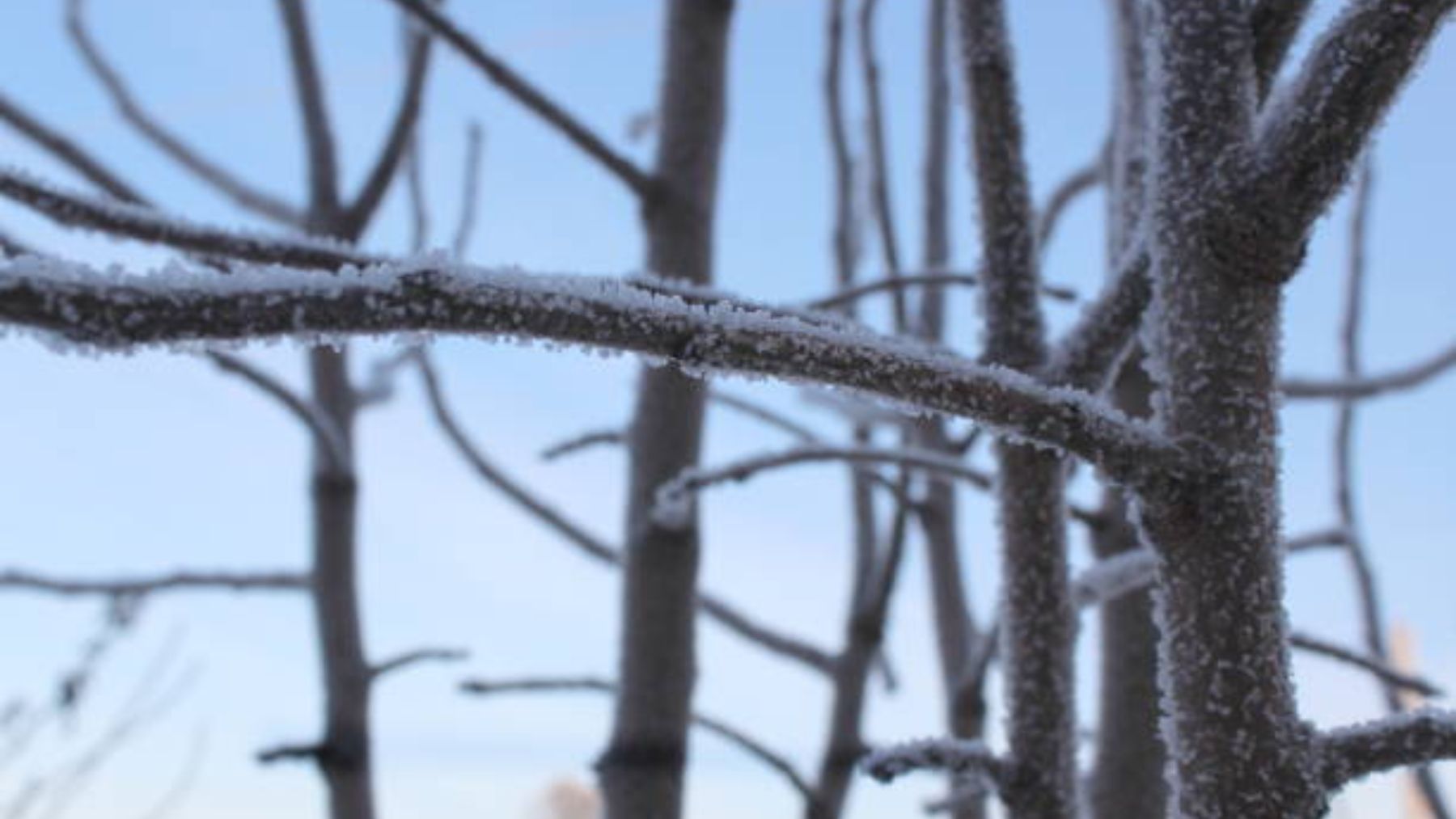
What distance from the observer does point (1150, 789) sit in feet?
3.03

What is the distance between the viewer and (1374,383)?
1192 mm

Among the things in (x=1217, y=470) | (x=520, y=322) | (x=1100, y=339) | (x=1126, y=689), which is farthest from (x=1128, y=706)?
(x=520, y=322)

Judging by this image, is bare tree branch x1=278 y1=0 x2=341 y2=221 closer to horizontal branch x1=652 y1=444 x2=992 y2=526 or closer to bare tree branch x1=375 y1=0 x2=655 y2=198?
bare tree branch x1=375 y1=0 x2=655 y2=198

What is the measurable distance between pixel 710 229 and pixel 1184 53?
59 cm

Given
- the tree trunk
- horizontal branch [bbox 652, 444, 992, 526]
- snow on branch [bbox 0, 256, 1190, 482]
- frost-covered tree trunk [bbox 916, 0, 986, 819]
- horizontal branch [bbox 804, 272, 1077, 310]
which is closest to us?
snow on branch [bbox 0, 256, 1190, 482]

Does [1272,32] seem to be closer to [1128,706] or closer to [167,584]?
[1128,706]

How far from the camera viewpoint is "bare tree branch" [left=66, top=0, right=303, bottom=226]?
50.7 inches

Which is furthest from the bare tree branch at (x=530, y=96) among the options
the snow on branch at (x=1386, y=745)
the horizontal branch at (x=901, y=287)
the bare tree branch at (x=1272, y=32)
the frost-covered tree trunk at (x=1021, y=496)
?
the snow on branch at (x=1386, y=745)

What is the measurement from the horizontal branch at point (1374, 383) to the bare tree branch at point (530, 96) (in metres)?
0.59

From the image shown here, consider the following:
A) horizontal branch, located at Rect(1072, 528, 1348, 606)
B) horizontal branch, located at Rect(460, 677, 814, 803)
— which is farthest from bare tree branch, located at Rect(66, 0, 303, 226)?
horizontal branch, located at Rect(1072, 528, 1348, 606)

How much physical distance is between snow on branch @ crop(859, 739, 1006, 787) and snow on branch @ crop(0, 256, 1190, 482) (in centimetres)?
14

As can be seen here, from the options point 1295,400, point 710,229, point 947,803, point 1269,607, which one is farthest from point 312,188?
point 1269,607

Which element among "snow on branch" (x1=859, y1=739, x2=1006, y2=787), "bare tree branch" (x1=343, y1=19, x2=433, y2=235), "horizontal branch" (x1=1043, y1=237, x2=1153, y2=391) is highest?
"bare tree branch" (x1=343, y1=19, x2=433, y2=235)

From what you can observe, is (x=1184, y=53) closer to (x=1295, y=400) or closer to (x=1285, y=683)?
(x=1285, y=683)
